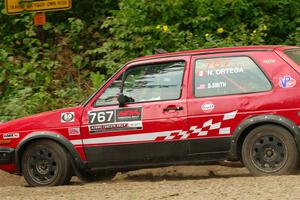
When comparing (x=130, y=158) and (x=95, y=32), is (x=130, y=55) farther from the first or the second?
(x=130, y=158)

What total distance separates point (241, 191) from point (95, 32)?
872 cm

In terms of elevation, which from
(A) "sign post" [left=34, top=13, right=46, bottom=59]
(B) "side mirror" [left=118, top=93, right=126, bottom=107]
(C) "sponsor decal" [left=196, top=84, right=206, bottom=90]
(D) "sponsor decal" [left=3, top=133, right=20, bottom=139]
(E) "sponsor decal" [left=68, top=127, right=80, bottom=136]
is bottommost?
(D) "sponsor decal" [left=3, top=133, right=20, bottom=139]

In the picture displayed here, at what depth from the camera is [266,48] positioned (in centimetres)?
780

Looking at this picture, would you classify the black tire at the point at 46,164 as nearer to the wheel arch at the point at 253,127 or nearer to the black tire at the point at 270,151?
the wheel arch at the point at 253,127

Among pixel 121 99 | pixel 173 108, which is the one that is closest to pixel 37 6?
pixel 121 99

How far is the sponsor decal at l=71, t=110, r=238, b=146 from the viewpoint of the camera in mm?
7623

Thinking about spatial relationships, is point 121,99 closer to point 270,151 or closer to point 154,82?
point 154,82

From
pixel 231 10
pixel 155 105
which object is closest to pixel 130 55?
pixel 231 10

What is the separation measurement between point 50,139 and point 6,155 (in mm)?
663

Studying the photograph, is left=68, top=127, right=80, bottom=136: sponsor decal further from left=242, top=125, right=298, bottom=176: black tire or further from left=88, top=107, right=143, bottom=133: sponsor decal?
left=242, top=125, right=298, bottom=176: black tire

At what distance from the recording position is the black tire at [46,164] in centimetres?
827

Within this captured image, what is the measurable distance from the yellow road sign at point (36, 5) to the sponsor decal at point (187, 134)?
4887 millimetres

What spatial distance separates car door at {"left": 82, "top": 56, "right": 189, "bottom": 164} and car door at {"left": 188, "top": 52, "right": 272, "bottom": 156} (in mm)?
158

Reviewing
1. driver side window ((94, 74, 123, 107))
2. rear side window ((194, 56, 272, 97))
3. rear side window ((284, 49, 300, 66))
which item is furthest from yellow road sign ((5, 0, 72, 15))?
rear side window ((284, 49, 300, 66))
